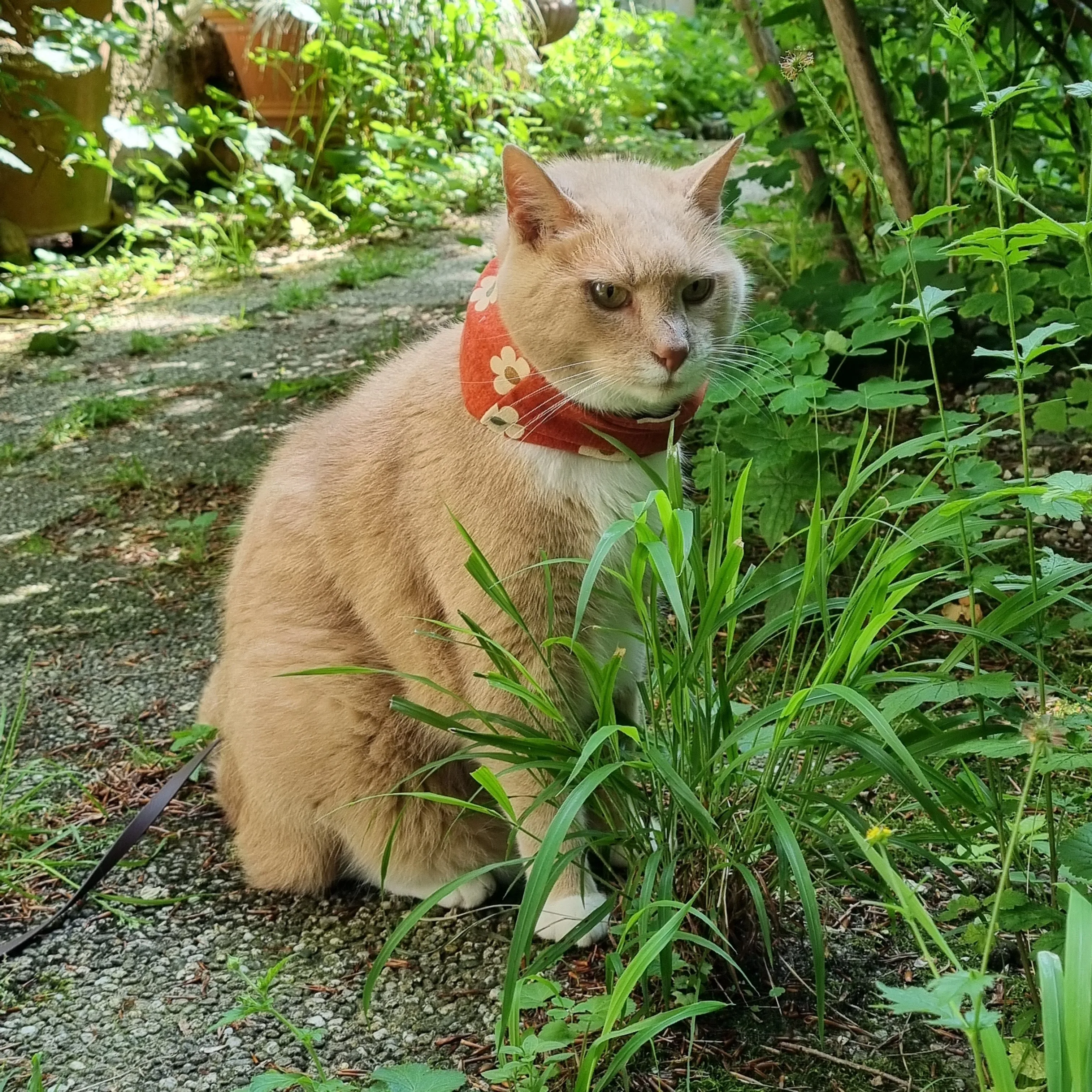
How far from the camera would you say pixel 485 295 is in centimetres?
208

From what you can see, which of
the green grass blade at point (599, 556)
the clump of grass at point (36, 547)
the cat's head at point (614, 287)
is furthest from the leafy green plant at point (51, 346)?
the green grass blade at point (599, 556)

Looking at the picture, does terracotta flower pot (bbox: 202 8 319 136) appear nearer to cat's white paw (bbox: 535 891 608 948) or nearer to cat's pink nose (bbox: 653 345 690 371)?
cat's pink nose (bbox: 653 345 690 371)

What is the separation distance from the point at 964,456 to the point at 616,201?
0.87 meters

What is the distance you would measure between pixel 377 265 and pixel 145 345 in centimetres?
141

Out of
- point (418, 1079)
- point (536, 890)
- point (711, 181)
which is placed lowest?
point (418, 1079)

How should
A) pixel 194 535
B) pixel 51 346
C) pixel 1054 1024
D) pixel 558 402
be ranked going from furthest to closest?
pixel 51 346 → pixel 194 535 → pixel 558 402 → pixel 1054 1024

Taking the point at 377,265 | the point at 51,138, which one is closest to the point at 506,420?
the point at 377,265

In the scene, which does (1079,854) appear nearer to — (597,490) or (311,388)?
(597,490)

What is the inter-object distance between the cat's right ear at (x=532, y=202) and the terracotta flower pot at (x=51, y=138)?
4.61 meters

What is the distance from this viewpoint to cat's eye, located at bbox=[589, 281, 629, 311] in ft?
6.21

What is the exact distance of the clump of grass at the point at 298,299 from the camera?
5680 millimetres

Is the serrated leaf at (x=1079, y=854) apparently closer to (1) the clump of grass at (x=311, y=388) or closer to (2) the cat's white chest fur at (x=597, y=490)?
(2) the cat's white chest fur at (x=597, y=490)

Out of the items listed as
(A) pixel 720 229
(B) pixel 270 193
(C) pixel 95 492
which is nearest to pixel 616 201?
(A) pixel 720 229

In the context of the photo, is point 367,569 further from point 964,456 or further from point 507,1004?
point 964,456
